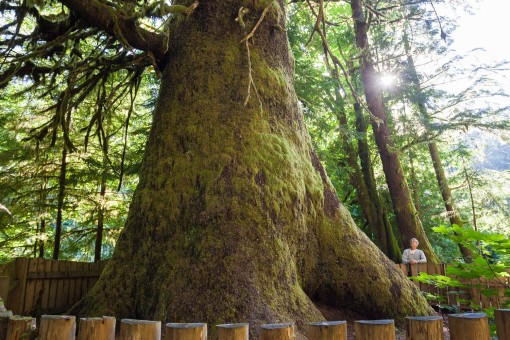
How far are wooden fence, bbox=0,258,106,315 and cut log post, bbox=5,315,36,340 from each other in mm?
4570

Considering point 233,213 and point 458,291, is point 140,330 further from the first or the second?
point 458,291

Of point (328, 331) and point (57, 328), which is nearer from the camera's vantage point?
point (328, 331)

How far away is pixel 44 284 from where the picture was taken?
6.30 metres

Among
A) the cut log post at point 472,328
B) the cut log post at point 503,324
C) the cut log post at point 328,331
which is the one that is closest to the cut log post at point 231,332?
the cut log post at point 328,331

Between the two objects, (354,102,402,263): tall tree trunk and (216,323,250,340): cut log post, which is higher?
(354,102,402,263): tall tree trunk

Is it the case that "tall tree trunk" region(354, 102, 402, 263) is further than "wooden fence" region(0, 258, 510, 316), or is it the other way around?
"tall tree trunk" region(354, 102, 402, 263)

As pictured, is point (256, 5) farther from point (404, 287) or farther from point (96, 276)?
point (96, 276)

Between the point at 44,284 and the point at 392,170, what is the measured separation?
9457mm

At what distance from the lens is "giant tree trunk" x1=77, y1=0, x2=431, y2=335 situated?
326 centimetres

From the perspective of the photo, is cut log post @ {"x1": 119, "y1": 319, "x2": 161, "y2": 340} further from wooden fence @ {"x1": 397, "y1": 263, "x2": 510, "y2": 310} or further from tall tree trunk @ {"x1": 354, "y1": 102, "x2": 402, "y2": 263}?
tall tree trunk @ {"x1": 354, "y1": 102, "x2": 402, "y2": 263}

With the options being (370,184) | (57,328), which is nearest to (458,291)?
(57,328)

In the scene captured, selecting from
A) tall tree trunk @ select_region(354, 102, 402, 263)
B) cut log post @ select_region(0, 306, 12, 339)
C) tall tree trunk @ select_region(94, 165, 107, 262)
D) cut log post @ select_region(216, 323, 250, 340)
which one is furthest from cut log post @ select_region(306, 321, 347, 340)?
tall tree trunk @ select_region(354, 102, 402, 263)

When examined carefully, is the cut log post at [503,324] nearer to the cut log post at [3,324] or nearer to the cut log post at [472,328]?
the cut log post at [472,328]

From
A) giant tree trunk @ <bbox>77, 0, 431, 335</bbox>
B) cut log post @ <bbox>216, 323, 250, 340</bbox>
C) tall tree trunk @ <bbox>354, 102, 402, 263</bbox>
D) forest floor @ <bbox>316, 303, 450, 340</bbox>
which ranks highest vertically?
tall tree trunk @ <bbox>354, 102, 402, 263</bbox>
